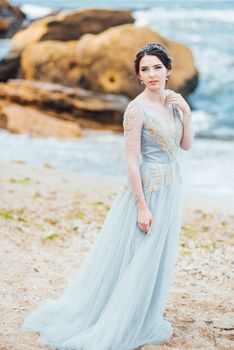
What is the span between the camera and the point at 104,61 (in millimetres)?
18125

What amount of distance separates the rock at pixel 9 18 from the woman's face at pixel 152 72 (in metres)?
26.7

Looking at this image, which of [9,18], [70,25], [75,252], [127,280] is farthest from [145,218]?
[9,18]

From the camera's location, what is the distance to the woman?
387 cm

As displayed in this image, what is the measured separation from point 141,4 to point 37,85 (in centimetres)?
2250

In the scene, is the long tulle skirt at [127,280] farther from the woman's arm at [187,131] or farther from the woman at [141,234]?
the woman's arm at [187,131]

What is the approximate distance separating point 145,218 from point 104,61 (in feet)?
48.1

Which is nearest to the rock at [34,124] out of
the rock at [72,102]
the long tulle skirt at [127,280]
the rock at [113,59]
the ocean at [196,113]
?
the ocean at [196,113]

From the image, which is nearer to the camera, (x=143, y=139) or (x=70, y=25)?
(x=143, y=139)

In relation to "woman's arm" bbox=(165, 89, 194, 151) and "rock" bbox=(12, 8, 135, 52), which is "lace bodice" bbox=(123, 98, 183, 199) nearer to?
"woman's arm" bbox=(165, 89, 194, 151)

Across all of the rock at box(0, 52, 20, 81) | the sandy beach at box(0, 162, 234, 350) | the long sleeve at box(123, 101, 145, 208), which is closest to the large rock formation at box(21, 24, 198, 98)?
the rock at box(0, 52, 20, 81)

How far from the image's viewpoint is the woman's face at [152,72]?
12.6 ft

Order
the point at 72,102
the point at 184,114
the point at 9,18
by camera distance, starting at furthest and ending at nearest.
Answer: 1. the point at 9,18
2. the point at 72,102
3. the point at 184,114

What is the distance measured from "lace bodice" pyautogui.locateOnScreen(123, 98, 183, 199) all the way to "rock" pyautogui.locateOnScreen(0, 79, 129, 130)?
1205 centimetres

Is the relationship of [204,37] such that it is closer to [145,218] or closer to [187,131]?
[187,131]
